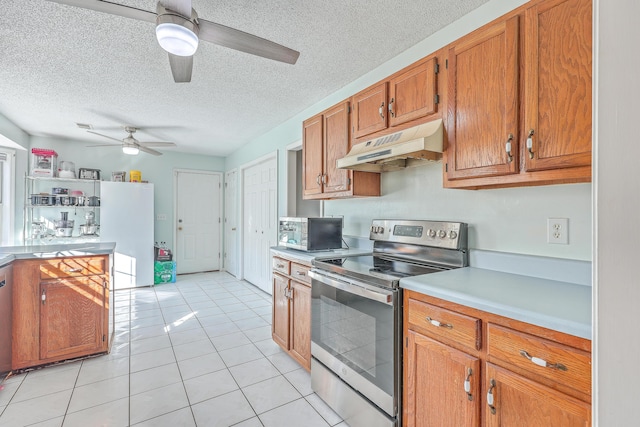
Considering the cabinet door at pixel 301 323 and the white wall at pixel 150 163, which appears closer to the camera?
the cabinet door at pixel 301 323

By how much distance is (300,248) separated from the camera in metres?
2.56

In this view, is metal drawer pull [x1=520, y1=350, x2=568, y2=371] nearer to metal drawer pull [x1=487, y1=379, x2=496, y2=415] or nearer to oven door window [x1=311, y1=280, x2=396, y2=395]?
metal drawer pull [x1=487, y1=379, x2=496, y2=415]

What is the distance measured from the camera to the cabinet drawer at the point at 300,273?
221 centimetres

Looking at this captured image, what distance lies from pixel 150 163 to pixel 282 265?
169 inches

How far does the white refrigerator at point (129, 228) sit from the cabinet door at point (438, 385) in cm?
475

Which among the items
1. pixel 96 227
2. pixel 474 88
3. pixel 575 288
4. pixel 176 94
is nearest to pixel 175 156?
pixel 96 227

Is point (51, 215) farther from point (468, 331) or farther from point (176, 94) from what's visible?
point (468, 331)

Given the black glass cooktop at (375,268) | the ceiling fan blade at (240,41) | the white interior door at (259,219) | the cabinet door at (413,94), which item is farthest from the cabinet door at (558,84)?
the white interior door at (259,219)

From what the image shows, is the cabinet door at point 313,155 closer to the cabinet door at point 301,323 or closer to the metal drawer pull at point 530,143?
the cabinet door at point 301,323

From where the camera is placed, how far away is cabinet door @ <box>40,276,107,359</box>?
2.29m

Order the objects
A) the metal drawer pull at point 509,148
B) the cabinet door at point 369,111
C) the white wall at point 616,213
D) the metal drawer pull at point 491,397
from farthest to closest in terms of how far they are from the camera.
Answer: the cabinet door at point 369,111 → the metal drawer pull at point 509,148 → the metal drawer pull at point 491,397 → the white wall at point 616,213

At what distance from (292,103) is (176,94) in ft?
3.86

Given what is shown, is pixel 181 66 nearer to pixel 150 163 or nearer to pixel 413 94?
pixel 413 94

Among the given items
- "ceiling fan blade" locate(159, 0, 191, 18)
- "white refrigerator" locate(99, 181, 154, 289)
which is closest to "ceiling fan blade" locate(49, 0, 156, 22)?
"ceiling fan blade" locate(159, 0, 191, 18)
